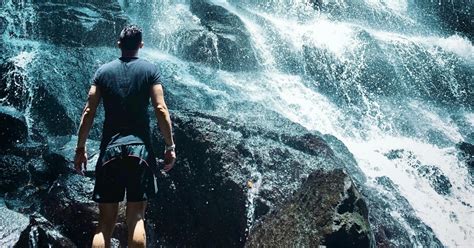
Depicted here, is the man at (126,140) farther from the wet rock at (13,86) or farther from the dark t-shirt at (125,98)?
the wet rock at (13,86)

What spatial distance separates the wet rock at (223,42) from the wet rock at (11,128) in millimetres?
10269

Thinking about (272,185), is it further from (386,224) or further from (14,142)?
(14,142)

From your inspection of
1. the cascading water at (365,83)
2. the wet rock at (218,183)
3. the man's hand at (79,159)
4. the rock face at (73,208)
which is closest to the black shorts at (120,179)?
the man's hand at (79,159)

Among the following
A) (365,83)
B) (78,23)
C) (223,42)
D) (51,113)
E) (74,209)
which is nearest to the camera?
(74,209)

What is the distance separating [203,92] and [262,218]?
9142 millimetres

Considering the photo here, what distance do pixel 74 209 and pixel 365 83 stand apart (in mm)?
19070

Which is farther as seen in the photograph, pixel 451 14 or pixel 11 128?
pixel 451 14

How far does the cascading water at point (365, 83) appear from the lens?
1376cm

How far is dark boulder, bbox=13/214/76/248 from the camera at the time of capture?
5.07m

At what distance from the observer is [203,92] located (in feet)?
47.6

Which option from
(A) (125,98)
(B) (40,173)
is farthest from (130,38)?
(B) (40,173)

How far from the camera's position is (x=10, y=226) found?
15.9 feet

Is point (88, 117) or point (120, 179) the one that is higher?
point (88, 117)

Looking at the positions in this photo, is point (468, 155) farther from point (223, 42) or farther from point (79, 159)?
point (79, 159)
